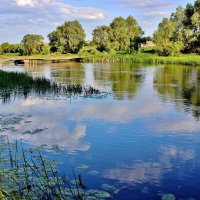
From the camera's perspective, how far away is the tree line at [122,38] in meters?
97.6

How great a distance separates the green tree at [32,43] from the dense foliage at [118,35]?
2218 centimetres

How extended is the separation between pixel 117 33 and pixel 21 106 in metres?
105

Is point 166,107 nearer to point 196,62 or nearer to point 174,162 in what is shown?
point 174,162

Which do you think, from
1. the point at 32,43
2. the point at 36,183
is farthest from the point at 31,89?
the point at 32,43

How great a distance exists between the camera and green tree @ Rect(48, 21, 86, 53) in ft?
442

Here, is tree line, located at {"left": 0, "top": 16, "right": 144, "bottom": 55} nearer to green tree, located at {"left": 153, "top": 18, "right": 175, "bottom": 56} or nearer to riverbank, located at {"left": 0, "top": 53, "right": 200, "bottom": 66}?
riverbank, located at {"left": 0, "top": 53, "right": 200, "bottom": 66}

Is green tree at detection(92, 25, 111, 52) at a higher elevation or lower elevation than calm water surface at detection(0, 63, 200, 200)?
higher

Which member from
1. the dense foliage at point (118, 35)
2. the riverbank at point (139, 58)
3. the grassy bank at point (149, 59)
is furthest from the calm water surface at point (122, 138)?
the dense foliage at point (118, 35)

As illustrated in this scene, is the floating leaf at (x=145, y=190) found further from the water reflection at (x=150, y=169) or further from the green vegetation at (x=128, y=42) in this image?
the green vegetation at (x=128, y=42)

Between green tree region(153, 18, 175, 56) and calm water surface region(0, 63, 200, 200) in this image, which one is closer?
calm water surface region(0, 63, 200, 200)

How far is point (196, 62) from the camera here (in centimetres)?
7750

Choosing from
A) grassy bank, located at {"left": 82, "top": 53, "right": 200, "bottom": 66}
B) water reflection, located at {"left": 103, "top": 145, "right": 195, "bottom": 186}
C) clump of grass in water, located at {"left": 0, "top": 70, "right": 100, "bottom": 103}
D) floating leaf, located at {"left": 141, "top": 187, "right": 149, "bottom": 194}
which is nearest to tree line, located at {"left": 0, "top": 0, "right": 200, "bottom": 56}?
grassy bank, located at {"left": 82, "top": 53, "right": 200, "bottom": 66}

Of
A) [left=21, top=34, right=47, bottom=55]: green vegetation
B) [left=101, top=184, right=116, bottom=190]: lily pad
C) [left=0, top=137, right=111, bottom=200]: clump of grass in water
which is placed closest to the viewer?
[left=0, top=137, right=111, bottom=200]: clump of grass in water

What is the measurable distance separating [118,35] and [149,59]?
36754 millimetres
